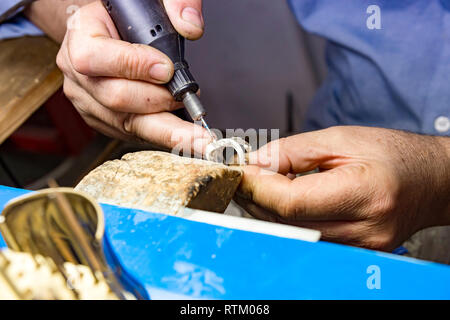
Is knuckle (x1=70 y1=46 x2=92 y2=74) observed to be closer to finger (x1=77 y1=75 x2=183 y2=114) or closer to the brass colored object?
finger (x1=77 y1=75 x2=183 y2=114)

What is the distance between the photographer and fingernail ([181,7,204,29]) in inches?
21.7

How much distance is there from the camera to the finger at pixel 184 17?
0.55 m

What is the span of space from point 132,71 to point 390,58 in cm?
51

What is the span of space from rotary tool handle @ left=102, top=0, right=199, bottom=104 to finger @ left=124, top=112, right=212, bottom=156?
5cm

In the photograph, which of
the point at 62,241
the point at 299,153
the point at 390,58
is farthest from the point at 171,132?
the point at 390,58

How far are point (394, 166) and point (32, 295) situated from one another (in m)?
0.46

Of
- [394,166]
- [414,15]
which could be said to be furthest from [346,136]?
[414,15]

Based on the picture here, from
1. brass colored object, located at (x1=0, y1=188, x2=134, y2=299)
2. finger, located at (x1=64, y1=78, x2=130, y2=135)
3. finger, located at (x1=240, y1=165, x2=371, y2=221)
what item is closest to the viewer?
brass colored object, located at (x1=0, y1=188, x2=134, y2=299)

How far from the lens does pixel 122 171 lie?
18.8 inches

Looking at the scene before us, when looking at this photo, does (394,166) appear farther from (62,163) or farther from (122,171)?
(62,163)

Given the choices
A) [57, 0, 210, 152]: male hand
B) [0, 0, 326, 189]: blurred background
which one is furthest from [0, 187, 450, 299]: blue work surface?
[0, 0, 326, 189]: blurred background

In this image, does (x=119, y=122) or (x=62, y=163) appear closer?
(x=119, y=122)

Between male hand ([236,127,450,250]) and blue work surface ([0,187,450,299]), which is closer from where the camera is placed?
blue work surface ([0,187,450,299])

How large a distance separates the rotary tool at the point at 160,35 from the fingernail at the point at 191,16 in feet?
0.08
